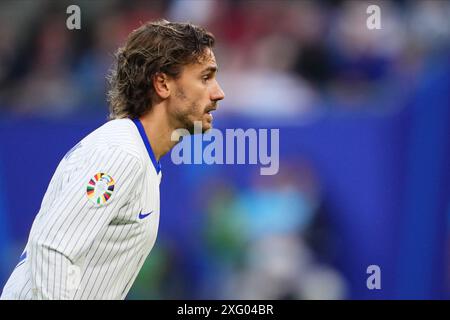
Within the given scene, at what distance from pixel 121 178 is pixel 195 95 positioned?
85cm

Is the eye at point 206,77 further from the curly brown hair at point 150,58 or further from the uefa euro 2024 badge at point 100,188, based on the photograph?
the uefa euro 2024 badge at point 100,188

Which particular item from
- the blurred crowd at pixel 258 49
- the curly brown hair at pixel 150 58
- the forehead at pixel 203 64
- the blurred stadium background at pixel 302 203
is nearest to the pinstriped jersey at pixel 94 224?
the curly brown hair at pixel 150 58

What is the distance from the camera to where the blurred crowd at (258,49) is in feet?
28.5

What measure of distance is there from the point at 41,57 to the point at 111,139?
5.52 metres

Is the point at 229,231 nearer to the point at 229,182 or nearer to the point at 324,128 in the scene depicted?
the point at 229,182

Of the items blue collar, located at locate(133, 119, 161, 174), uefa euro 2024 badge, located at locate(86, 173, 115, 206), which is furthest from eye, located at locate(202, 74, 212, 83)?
uefa euro 2024 badge, located at locate(86, 173, 115, 206)

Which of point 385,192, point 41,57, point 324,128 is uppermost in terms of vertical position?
point 41,57

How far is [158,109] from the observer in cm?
452

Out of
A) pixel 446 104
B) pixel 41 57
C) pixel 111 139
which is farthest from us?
pixel 41 57

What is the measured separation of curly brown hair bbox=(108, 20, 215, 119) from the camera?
455 centimetres

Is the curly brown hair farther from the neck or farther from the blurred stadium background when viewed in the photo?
the blurred stadium background

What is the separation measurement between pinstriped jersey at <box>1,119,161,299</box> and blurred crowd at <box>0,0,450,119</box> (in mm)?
4296

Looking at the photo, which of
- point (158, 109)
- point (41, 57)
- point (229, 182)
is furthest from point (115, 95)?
point (41, 57)

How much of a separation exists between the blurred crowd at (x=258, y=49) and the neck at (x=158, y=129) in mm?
3869
